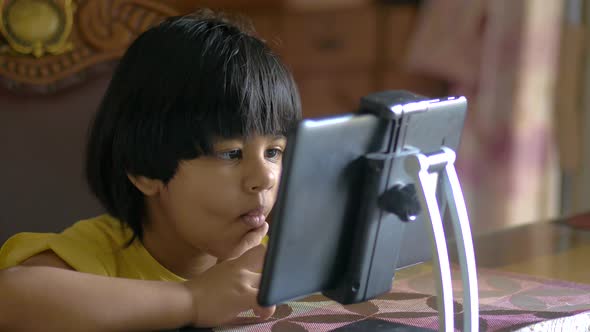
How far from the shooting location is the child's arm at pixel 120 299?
3.10 feet

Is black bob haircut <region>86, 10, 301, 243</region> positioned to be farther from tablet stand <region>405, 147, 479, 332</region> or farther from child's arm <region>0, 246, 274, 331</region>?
tablet stand <region>405, 147, 479, 332</region>

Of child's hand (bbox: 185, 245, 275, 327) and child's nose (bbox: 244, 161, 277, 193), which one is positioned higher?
child's nose (bbox: 244, 161, 277, 193)

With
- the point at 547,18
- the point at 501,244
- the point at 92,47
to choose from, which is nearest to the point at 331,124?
the point at 501,244

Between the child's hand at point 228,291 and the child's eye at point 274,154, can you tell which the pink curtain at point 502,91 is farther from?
the child's hand at point 228,291

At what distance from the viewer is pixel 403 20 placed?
11.6ft

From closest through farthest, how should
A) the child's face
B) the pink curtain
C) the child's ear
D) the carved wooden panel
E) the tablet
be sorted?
the tablet < the child's face < the child's ear < the carved wooden panel < the pink curtain

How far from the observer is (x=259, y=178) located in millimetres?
1029

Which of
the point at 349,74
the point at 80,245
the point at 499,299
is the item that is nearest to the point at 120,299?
the point at 80,245

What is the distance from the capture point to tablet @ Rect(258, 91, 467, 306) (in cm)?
74

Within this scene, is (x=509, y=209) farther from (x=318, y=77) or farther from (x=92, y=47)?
(x=92, y=47)

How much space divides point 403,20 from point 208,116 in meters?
2.60

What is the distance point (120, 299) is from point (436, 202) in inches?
14.3

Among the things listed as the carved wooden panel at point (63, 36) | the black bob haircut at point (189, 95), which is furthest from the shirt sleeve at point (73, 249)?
the carved wooden panel at point (63, 36)

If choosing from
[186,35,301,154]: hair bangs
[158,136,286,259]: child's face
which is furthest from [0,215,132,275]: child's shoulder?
[186,35,301,154]: hair bangs
